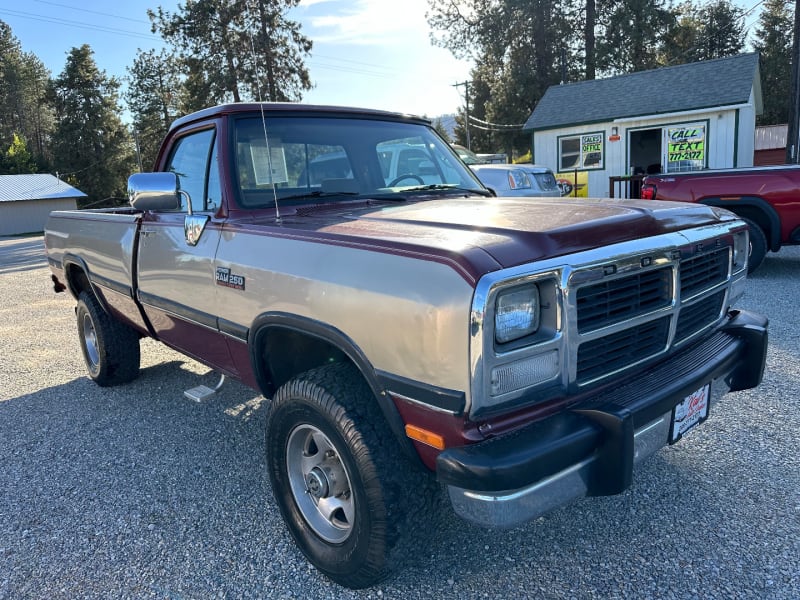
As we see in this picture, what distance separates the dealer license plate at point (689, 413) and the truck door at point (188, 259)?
2.17 m

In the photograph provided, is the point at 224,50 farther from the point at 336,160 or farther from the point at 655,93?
the point at 336,160

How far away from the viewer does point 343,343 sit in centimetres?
225

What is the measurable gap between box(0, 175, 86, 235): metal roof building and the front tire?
148 ft

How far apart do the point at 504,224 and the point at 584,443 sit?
2.84ft

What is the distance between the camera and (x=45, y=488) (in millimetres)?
3443

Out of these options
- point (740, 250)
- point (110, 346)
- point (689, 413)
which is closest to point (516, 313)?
point (689, 413)

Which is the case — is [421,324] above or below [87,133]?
below

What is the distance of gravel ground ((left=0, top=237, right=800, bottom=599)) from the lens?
2.45 m

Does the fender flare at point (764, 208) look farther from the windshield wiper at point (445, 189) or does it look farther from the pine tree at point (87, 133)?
the pine tree at point (87, 133)


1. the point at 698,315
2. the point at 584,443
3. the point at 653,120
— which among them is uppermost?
the point at 653,120

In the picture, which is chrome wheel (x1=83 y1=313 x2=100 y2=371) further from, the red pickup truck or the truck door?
the red pickup truck

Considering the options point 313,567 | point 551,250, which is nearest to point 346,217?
point 551,250

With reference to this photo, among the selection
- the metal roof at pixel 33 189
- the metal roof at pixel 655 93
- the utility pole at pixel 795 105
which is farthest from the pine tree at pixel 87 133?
the utility pole at pixel 795 105

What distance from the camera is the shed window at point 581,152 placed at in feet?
59.3
